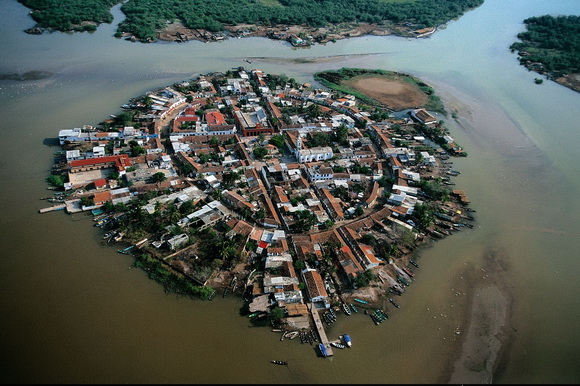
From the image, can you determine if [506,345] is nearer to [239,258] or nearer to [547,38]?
[239,258]

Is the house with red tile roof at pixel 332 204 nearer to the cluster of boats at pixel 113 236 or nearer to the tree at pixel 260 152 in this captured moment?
the tree at pixel 260 152

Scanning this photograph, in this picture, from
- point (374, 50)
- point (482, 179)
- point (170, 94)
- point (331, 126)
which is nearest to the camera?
point (482, 179)

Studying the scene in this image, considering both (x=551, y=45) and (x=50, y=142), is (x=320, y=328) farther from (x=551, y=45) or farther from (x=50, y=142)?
(x=551, y=45)

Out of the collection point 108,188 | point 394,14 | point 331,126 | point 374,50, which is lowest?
point 108,188

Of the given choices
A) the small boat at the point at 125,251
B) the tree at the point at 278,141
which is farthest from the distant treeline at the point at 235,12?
the small boat at the point at 125,251

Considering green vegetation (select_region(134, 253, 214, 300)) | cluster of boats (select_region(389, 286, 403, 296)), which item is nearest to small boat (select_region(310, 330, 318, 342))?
cluster of boats (select_region(389, 286, 403, 296))

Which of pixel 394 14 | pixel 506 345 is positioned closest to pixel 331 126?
pixel 506 345
